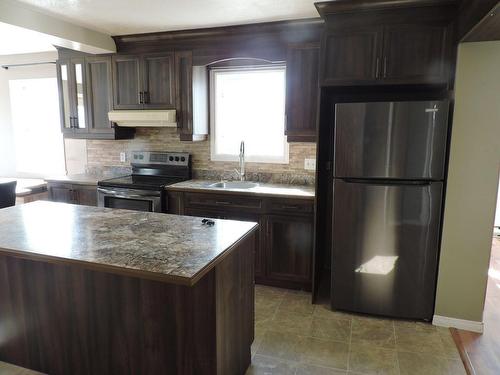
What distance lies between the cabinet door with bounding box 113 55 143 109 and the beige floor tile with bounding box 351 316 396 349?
2884mm

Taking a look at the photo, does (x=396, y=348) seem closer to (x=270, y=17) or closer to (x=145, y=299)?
(x=145, y=299)

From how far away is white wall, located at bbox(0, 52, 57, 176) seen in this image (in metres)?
4.42

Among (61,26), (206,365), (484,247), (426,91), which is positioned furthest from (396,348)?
(61,26)

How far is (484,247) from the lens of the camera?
2576mm

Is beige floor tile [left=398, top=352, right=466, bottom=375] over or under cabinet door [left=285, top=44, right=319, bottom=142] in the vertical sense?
under

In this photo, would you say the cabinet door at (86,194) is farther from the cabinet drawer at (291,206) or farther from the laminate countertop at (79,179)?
the cabinet drawer at (291,206)

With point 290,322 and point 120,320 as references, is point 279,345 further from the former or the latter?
point 120,320

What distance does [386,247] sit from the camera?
2.71 meters

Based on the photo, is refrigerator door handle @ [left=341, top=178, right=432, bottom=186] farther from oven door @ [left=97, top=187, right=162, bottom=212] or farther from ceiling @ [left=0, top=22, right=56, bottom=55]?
ceiling @ [left=0, top=22, right=56, bottom=55]

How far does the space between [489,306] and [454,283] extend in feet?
2.34

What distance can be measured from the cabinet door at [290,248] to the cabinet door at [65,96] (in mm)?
2581

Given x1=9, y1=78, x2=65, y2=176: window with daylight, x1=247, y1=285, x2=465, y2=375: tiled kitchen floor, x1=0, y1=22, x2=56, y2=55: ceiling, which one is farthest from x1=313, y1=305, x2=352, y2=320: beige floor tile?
x1=9, y1=78, x2=65, y2=176: window with daylight

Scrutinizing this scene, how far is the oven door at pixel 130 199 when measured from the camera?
3510mm

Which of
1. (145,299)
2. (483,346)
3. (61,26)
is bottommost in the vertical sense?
(483,346)
